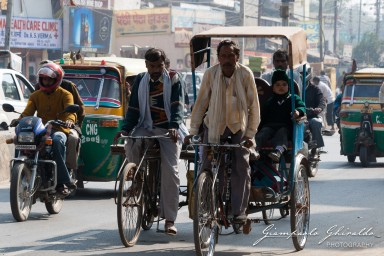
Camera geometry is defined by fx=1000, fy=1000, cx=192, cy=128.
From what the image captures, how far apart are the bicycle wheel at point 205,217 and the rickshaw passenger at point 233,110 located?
36cm

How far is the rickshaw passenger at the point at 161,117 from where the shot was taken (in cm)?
959

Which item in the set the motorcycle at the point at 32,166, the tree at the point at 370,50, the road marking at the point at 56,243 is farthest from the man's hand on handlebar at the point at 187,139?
the tree at the point at 370,50

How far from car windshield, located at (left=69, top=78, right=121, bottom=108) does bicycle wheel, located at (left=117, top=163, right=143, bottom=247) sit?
420 cm

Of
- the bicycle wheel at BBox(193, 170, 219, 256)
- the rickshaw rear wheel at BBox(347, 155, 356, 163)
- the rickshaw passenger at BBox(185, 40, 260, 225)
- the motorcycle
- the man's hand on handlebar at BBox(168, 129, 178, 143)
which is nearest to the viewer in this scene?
the bicycle wheel at BBox(193, 170, 219, 256)

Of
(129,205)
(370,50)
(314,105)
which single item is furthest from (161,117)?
(370,50)

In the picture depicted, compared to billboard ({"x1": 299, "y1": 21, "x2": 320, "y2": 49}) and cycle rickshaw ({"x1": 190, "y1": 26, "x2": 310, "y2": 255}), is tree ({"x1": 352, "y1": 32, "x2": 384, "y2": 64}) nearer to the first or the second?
billboard ({"x1": 299, "y1": 21, "x2": 320, "y2": 49})

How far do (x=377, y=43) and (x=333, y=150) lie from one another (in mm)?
68943

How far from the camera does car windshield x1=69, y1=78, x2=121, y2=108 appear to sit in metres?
13.5

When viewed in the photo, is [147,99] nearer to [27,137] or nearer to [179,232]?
[179,232]

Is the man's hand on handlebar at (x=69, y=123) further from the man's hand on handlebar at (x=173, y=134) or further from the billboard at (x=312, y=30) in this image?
the billboard at (x=312, y=30)

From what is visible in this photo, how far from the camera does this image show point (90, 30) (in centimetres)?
4891

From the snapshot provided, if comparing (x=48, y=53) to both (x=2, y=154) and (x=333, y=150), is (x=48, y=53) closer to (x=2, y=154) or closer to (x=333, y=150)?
(x=333, y=150)

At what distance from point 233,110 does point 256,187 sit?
0.82 meters

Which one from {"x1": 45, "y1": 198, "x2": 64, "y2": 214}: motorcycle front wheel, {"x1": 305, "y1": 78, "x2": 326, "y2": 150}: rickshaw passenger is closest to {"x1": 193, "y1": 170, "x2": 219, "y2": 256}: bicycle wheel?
{"x1": 45, "y1": 198, "x2": 64, "y2": 214}: motorcycle front wheel
